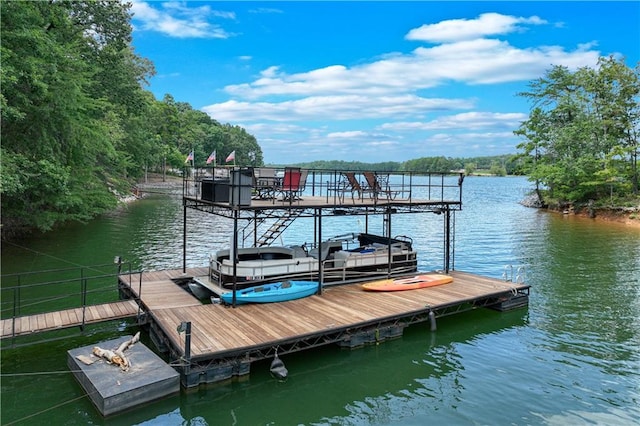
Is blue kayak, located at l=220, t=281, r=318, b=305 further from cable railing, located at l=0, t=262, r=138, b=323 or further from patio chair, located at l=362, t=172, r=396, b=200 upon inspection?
patio chair, located at l=362, t=172, r=396, b=200

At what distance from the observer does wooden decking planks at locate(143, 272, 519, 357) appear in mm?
11086

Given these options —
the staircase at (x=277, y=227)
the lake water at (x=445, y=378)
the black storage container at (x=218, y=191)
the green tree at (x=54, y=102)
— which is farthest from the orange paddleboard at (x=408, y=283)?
the green tree at (x=54, y=102)

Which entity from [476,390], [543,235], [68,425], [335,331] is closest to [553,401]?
[476,390]

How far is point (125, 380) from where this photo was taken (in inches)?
373

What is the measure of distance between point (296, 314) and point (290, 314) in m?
→ 0.18

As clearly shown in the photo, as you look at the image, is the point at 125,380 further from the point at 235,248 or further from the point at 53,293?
the point at 53,293

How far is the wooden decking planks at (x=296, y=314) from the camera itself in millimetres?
11086

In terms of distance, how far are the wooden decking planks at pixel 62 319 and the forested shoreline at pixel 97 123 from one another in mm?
6332

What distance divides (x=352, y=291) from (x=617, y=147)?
4694cm

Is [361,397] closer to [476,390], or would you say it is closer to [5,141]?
[476,390]

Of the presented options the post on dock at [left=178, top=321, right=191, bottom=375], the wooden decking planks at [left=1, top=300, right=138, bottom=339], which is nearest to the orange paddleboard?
the post on dock at [left=178, top=321, right=191, bottom=375]

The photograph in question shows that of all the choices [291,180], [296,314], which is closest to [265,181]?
[291,180]

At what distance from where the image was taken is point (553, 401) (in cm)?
1047

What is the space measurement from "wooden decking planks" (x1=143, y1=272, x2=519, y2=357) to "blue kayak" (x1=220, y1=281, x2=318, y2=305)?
0.22 m
